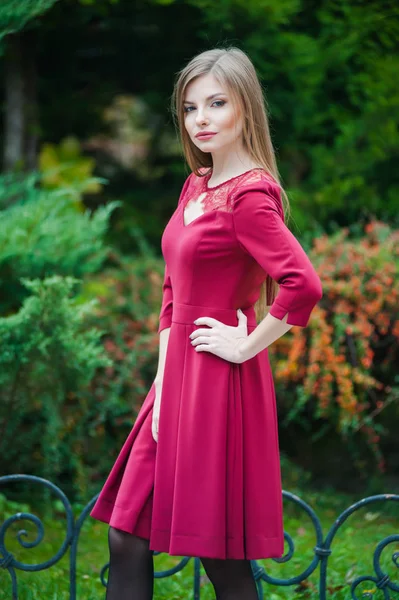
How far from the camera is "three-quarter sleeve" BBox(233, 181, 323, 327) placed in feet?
6.21

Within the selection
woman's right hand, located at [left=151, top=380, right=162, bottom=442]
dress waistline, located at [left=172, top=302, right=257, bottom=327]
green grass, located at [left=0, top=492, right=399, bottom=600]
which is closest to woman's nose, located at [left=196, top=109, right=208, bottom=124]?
dress waistline, located at [left=172, top=302, right=257, bottom=327]

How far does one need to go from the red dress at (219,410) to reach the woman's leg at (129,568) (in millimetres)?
46

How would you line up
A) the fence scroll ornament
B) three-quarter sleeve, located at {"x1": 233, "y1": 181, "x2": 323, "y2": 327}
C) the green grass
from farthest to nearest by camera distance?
1. the green grass
2. the fence scroll ornament
3. three-quarter sleeve, located at {"x1": 233, "y1": 181, "x2": 323, "y2": 327}

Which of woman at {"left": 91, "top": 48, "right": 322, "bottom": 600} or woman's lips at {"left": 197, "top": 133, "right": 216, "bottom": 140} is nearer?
woman at {"left": 91, "top": 48, "right": 322, "bottom": 600}

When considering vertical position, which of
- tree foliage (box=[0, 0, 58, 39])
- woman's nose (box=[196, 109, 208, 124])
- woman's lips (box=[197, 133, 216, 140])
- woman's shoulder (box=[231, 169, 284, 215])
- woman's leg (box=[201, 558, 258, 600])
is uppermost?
tree foliage (box=[0, 0, 58, 39])

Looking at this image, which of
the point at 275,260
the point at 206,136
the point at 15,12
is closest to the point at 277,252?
the point at 275,260

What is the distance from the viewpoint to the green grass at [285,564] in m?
2.97

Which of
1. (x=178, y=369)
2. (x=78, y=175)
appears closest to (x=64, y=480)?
(x=78, y=175)

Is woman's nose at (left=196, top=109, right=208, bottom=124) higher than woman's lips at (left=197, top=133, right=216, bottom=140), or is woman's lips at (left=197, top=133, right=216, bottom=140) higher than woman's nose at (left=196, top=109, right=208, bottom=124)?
woman's nose at (left=196, top=109, right=208, bottom=124)

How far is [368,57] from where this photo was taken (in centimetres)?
536

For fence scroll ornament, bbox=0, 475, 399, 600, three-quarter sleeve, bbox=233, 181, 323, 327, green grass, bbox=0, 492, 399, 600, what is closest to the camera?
three-quarter sleeve, bbox=233, 181, 323, 327

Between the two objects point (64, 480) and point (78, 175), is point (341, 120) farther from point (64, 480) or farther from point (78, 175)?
point (64, 480)

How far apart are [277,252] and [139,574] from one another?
960 mm

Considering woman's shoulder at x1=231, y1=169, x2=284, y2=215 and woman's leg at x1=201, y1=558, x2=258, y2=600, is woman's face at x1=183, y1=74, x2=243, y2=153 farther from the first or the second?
woman's leg at x1=201, y1=558, x2=258, y2=600
